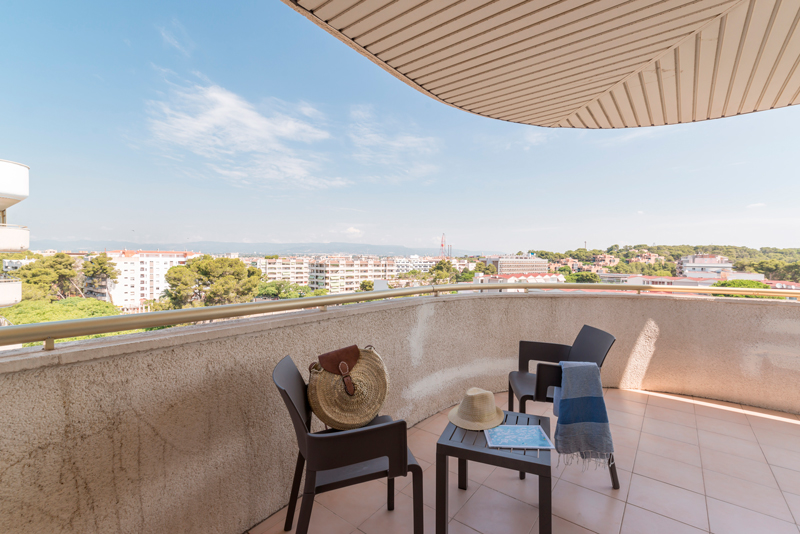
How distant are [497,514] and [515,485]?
28 centimetres

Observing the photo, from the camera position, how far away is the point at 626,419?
8.86 feet

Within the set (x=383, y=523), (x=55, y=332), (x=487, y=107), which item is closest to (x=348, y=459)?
(x=383, y=523)

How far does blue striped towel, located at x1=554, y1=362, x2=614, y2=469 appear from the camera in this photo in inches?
65.3

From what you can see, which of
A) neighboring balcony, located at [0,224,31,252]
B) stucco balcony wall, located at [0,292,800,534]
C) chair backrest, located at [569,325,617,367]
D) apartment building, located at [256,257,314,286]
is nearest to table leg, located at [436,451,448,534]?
stucco balcony wall, located at [0,292,800,534]

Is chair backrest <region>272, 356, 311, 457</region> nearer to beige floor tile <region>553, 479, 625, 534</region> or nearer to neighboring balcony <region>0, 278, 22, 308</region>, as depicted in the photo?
beige floor tile <region>553, 479, 625, 534</region>

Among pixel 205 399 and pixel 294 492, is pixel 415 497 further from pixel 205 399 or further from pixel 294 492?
pixel 205 399

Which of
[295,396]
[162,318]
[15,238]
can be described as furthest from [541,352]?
[15,238]

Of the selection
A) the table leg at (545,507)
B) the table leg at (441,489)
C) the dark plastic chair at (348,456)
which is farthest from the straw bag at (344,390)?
the table leg at (545,507)

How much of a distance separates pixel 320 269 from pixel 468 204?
32342 mm

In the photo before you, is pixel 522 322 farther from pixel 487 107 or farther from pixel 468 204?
pixel 468 204

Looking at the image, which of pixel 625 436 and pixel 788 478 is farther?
pixel 625 436

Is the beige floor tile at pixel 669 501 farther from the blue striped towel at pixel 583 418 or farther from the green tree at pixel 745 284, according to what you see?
the green tree at pixel 745 284

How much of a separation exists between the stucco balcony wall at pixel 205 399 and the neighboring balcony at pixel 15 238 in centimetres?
394

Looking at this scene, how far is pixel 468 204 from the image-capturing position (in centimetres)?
4056
